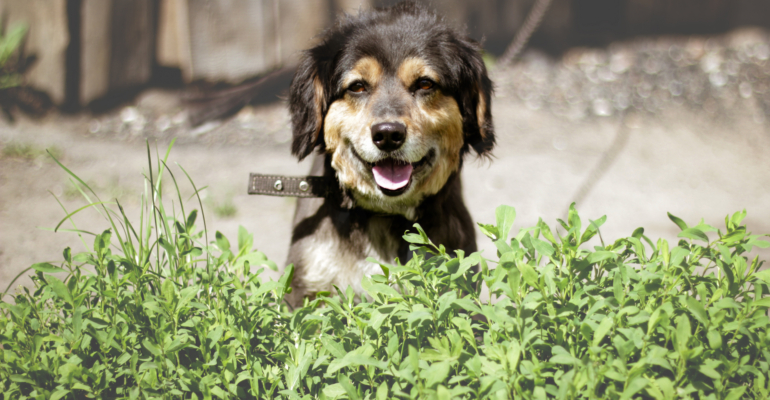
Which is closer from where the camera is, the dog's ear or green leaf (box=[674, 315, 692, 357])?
green leaf (box=[674, 315, 692, 357])

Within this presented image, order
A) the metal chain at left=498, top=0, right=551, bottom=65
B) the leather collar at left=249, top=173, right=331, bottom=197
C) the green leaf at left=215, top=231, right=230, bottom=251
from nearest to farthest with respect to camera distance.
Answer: the green leaf at left=215, top=231, right=230, bottom=251, the leather collar at left=249, top=173, right=331, bottom=197, the metal chain at left=498, top=0, right=551, bottom=65

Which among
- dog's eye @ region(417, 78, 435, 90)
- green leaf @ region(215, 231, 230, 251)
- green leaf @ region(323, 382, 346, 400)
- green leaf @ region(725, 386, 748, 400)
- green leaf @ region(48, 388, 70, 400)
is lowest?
green leaf @ region(48, 388, 70, 400)

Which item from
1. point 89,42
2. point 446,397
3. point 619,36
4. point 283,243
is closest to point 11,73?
point 89,42

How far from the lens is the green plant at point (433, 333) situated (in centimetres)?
165

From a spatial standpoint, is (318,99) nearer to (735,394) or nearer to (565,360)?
(565,360)

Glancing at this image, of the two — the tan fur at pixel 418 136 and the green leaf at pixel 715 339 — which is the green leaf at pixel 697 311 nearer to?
the green leaf at pixel 715 339

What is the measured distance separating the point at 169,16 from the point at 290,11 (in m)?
1.34

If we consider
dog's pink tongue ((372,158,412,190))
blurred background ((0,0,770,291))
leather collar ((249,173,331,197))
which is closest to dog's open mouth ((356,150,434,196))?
dog's pink tongue ((372,158,412,190))

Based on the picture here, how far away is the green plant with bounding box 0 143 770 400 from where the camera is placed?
165 centimetres

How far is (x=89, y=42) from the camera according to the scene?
19.0 feet

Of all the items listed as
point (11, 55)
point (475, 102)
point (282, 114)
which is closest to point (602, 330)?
point (475, 102)

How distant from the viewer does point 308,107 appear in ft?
9.50

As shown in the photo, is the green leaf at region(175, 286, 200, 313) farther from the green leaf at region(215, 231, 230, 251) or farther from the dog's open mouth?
the dog's open mouth

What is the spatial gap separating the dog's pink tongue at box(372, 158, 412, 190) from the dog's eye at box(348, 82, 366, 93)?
0.41m
